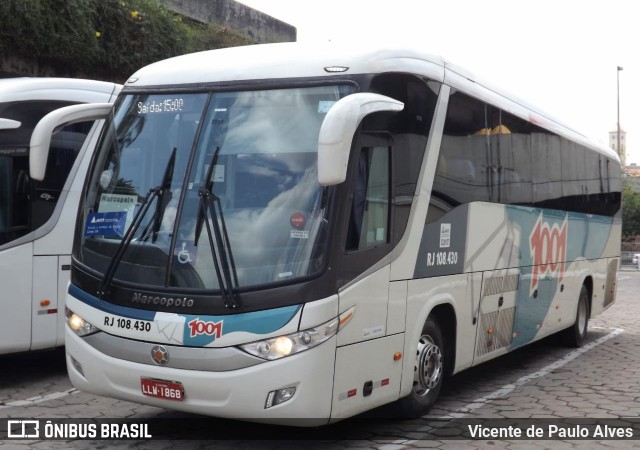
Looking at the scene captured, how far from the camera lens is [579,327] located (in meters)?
12.9

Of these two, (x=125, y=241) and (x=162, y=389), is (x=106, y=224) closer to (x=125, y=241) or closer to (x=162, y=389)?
(x=125, y=241)

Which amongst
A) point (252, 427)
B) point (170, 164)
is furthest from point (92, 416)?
point (170, 164)

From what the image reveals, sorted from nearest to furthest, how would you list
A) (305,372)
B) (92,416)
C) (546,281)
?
(305,372), (92,416), (546,281)

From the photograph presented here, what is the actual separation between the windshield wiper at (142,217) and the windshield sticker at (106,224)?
0.14 m

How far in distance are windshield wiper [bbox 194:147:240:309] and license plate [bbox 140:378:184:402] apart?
0.67 m

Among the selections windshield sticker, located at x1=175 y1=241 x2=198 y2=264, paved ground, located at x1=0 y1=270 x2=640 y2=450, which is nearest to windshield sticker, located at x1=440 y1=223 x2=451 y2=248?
paved ground, located at x1=0 y1=270 x2=640 y2=450

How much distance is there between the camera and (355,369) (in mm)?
6223

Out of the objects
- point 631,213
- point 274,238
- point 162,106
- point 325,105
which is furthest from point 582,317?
point 631,213

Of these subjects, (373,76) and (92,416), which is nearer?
(373,76)

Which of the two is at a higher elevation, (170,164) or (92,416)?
(170,164)

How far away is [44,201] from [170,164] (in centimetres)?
304

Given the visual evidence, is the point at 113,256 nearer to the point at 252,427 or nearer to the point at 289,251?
the point at 289,251

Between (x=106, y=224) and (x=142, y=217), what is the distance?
0.44 meters

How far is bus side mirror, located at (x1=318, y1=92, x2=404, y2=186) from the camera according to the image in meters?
5.54
